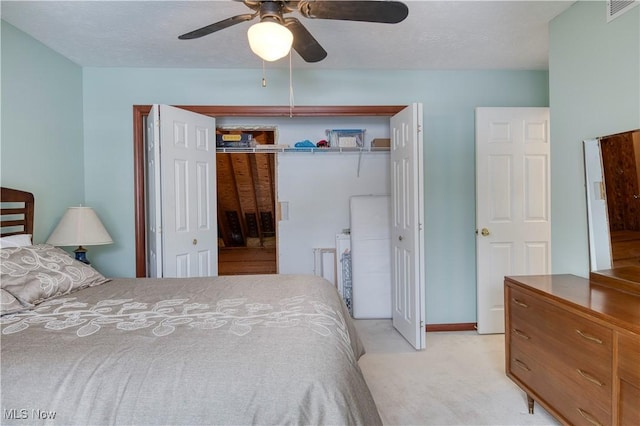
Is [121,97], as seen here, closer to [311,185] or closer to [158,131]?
[158,131]

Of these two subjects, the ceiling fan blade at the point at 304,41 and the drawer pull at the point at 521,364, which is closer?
the ceiling fan blade at the point at 304,41

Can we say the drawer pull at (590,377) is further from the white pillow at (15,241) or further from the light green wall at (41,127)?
the light green wall at (41,127)

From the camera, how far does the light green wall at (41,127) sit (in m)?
2.30

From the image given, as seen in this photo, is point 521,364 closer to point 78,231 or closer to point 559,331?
point 559,331

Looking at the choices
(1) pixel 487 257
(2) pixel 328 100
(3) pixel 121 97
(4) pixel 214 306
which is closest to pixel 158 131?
(3) pixel 121 97

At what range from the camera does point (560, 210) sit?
2.31 meters

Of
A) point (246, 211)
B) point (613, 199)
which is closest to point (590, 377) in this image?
point (613, 199)

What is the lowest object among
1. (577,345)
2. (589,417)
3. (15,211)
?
(589,417)

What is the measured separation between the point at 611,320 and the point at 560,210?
1.12m

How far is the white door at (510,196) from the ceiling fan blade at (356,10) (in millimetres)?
1977

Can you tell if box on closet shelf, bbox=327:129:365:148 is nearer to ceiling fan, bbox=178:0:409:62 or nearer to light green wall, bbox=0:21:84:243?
ceiling fan, bbox=178:0:409:62

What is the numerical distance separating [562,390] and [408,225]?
61.9 inches

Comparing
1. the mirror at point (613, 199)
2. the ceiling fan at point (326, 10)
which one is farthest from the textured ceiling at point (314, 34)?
the mirror at point (613, 199)

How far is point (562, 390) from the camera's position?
5.50ft
